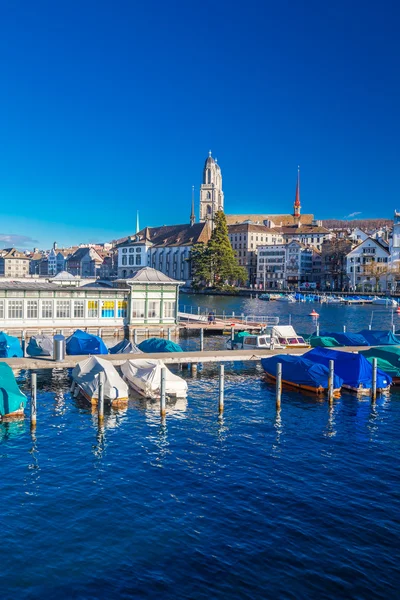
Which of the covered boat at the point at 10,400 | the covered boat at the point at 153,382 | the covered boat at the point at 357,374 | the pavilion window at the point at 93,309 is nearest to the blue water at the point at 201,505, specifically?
the covered boat at the point at 10,400

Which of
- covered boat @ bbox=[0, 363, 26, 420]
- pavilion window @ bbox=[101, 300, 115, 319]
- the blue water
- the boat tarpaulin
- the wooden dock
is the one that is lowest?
the blue water

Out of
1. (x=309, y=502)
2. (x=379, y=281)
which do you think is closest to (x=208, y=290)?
(x=379, y=281)

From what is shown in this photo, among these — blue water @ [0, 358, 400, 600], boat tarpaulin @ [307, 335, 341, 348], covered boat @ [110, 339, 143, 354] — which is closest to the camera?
blue water @ [0, 358, 400, 600]

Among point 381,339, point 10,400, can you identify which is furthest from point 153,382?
point 381,339

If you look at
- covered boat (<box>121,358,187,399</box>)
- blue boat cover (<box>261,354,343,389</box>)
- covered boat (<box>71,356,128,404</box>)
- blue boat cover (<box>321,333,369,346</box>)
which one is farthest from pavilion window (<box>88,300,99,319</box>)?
blue boat cover (<box>261,354,343,389</box>)

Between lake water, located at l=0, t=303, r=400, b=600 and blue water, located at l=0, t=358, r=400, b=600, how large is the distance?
0.06 meters

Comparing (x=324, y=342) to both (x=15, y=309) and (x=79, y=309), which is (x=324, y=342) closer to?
(x=79, y=309)

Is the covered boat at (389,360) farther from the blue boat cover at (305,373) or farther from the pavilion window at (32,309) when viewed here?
the pavilion window at (32,309)

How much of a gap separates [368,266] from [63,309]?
461 ft

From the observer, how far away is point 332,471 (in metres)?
24.9

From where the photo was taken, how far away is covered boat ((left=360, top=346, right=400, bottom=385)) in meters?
42.6

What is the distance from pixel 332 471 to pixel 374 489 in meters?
2.25

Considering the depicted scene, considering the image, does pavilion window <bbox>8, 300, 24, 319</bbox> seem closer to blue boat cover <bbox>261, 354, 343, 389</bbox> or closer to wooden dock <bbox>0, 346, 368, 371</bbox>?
wooden dock <bbox>0, 346, 368, 371</bbox>

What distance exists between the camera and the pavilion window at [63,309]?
60.8m
